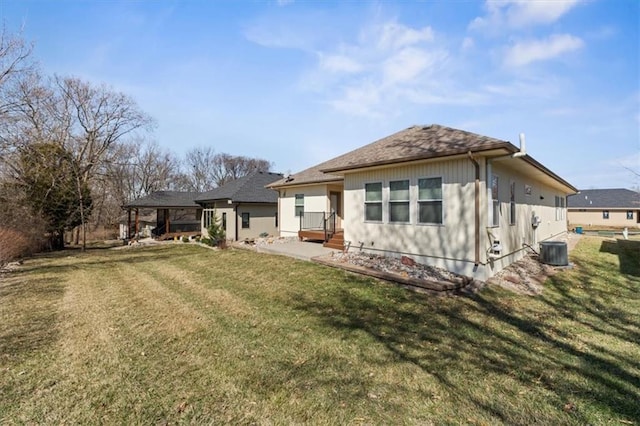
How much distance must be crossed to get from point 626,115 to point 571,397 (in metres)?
15.7


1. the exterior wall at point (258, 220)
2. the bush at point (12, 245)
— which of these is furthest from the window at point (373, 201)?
the bush at point (12, 245)

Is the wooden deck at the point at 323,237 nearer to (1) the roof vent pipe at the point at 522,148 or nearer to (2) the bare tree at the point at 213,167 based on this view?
(1) the roof vent pipe at the point at 522,148

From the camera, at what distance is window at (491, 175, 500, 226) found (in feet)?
24.8

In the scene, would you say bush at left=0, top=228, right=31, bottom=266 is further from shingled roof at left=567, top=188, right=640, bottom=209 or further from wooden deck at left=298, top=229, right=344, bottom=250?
shingled roof at left=567, top=188, right=640, bottom=209

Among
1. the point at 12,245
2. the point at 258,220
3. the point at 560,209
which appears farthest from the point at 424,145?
the point at 12,245

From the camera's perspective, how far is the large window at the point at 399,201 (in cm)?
847

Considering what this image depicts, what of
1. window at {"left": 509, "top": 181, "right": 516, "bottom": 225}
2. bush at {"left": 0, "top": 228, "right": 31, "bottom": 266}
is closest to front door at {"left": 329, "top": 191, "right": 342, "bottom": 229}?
window at {"left": 509, "top": 181, "right": 516, "bottom": 225}

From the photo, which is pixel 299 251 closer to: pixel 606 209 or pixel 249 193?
pixel 249 193

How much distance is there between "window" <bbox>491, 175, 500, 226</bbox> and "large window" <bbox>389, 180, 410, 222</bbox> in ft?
6.90

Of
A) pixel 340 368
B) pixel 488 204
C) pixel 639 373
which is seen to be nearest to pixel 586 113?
pixel 488 204

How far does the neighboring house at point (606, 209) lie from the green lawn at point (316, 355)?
36.3 meters

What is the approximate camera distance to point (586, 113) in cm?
1327

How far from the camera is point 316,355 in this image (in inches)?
151

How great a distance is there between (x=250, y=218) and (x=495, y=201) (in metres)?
13.2
